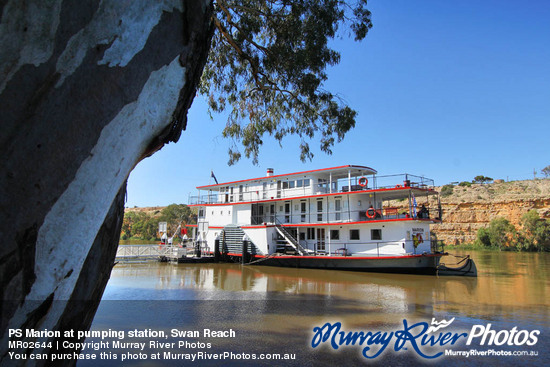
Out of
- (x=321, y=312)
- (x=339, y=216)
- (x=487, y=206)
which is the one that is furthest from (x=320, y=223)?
(x=487, y=206)

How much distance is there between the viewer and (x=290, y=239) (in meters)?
21.0

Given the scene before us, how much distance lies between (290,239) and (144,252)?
1030 centimetres

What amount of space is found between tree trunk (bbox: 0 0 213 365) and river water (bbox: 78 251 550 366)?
4474mm

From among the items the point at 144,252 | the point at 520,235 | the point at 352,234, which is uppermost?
the point at 352,234

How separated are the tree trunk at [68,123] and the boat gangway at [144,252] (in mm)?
21512

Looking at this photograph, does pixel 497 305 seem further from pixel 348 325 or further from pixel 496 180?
pixel 496 180

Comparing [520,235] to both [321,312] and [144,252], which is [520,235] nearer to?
[321,312]

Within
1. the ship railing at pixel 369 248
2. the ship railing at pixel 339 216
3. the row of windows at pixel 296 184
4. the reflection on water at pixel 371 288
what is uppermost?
the row of windows at pixel 296 184

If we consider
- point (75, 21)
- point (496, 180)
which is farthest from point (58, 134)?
point (496, 180)

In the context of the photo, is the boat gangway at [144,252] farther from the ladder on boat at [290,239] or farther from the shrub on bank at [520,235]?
the shrub on bank at [520,235]

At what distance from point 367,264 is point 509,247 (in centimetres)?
2744

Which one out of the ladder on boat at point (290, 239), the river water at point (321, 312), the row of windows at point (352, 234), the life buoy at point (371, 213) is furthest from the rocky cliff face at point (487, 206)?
the life buoy at point (371, 213)

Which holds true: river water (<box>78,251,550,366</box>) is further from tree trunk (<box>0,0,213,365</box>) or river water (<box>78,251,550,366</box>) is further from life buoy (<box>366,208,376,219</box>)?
tree trunk (<box>0,0,213,365</box>)

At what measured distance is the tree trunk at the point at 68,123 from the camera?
3.68ft
